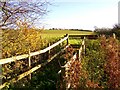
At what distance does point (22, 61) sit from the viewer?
13.6m

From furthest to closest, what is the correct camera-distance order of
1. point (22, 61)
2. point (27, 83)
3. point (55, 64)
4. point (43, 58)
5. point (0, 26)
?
1. point (43, 58)
2. point (55, 64)
3. point (22, 61)
4. point (0, 26)
5. point (27, 83)

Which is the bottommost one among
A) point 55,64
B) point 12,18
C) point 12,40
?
point 55,64

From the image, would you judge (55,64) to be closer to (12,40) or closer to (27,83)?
(12,40)

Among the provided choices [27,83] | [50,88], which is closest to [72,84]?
[50,88]

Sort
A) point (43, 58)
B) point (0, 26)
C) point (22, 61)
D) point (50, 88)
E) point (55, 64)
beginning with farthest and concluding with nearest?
point (43, 58), point (55, 64), point (22, 61), point (0, 26), point (50, 88)

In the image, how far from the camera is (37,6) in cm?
1240

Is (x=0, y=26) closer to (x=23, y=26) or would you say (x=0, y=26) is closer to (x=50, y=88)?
(x=23, y=26)

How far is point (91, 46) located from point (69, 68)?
1327 centimetres

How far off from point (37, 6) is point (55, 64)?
331 centimetres

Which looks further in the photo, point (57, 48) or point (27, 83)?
point (57, 48)

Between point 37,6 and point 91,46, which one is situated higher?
point 37,6

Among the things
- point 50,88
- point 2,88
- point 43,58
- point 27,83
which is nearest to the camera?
point 2,88

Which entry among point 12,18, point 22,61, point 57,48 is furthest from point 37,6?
point 57,48

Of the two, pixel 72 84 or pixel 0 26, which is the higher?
pixel 0 26
